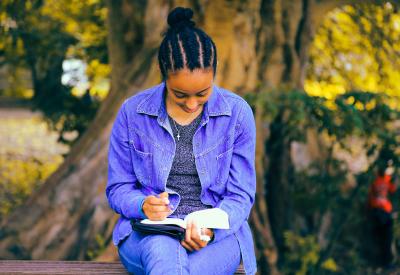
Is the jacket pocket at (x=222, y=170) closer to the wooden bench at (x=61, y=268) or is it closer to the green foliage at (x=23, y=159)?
the wooden bench at (x=61, y=268)

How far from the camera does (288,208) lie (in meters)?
7.36

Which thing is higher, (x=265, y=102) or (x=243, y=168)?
(x=243, y=168)

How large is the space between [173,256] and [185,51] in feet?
2.61

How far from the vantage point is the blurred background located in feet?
20.4

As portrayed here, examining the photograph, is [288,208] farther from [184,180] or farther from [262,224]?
[184,180]

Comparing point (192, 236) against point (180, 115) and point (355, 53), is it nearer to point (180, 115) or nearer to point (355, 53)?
point (180, 115)

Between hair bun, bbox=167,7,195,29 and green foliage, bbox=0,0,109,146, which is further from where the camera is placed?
green foliage, bbox=0,0,109,146

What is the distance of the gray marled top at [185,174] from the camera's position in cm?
361

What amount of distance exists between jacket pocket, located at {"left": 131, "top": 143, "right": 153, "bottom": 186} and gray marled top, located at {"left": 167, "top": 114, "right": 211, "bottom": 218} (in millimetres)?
88

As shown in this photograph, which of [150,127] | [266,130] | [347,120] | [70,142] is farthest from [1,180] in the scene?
[150,127]

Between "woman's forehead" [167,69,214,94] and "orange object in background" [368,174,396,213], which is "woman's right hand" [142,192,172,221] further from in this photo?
"orange object in background" [368,174,396,213]

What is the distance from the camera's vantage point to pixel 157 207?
3.38 meters

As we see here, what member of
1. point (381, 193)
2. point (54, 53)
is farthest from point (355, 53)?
point (54, 53)

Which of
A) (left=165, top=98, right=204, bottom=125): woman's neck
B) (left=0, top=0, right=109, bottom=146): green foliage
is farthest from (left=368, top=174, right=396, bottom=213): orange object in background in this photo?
(left=165, top=98, right=204, bottom=125): woman's neck
